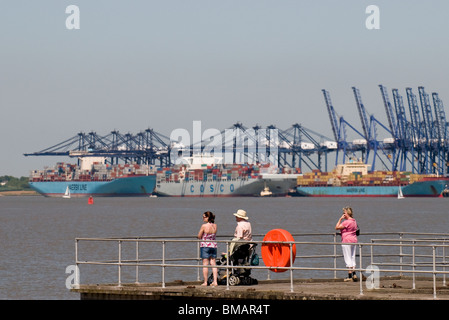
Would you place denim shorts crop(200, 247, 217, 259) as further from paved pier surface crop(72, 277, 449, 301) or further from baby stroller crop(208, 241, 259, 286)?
paved pier surface crop(72, 277, 449, 301)

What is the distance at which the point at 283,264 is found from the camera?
1944 cm

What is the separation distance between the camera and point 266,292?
59.9ft

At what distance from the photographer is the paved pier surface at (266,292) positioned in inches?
706

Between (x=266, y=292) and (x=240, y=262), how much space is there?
72.3 inches

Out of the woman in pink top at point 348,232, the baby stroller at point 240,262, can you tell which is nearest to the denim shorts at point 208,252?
the baby stroller at point 240,262

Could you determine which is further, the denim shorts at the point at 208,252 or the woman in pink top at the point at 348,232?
the woman in pink top at the point at 348,232
